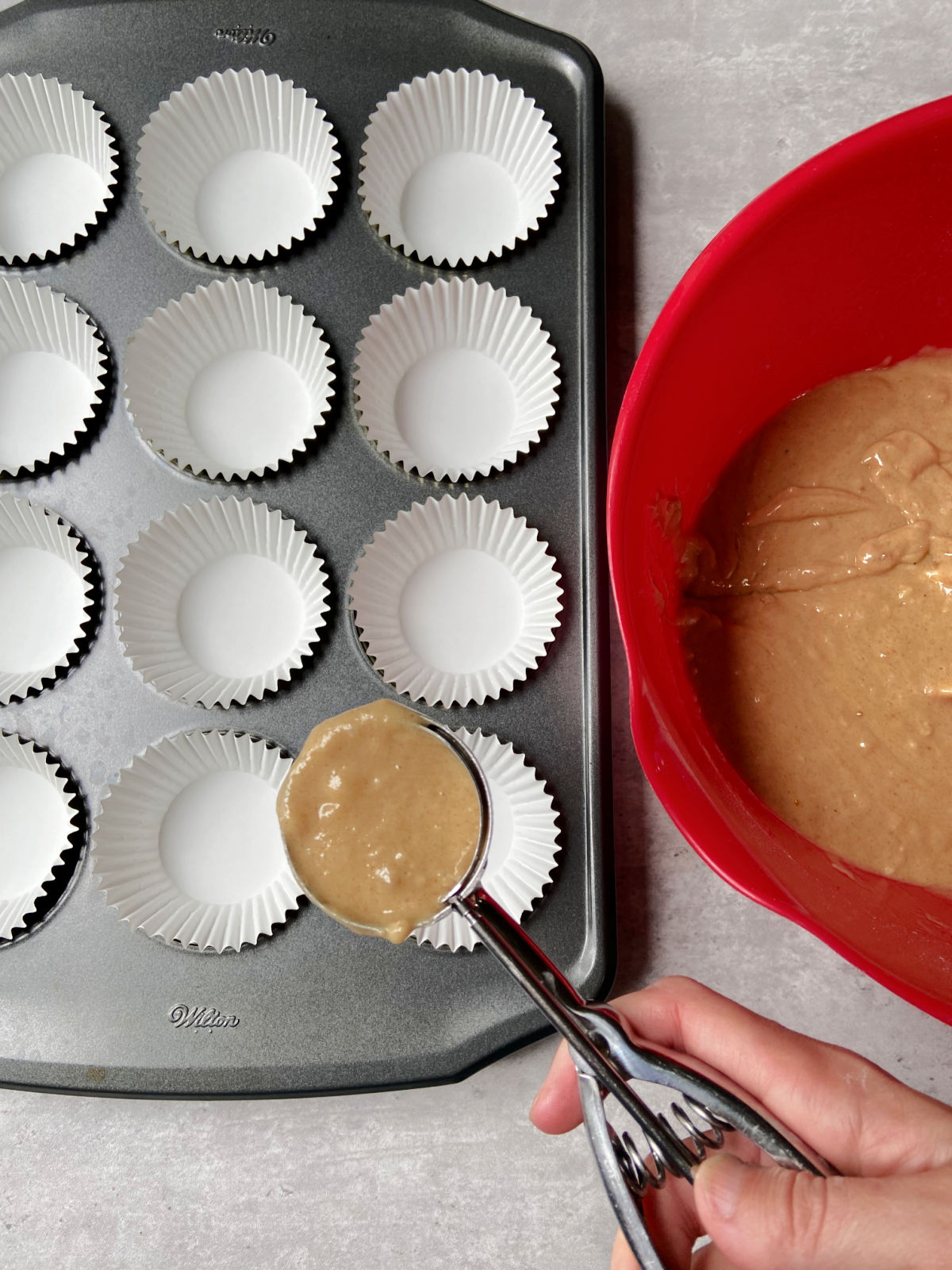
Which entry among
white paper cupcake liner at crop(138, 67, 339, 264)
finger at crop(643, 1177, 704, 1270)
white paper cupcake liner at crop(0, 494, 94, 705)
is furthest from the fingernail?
white paper cupcake liner at crop(138, 67, 339, 264)

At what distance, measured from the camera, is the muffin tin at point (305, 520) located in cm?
126

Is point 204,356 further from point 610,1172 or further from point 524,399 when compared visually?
point 610,1172

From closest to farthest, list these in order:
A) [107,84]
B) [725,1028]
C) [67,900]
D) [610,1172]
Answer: [610,1172] < [725,1028] < [67,900] < [107,84]

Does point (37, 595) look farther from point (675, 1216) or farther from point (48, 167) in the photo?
point (675, 1216)

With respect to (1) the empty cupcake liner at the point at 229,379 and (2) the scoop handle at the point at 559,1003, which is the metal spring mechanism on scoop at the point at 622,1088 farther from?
(1) the empty cupcake liner at the point at 229,379

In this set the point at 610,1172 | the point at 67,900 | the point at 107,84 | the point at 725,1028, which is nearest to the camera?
the point at 610,1172

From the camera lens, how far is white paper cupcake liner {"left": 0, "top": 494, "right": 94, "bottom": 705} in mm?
1318

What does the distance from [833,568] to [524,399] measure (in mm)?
521

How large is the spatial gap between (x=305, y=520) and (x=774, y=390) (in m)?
0.68

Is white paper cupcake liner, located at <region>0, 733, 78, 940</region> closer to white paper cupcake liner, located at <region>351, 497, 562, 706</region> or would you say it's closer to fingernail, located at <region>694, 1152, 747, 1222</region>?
white paper cupcake liner, located at <region>351, 497, 562, 706</region>

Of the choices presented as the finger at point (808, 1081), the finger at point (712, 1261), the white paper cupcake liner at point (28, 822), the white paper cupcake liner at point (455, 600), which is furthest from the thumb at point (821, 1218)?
the white paper cupcake liner at point (28, 822)

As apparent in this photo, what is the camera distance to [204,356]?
1387 millimetres

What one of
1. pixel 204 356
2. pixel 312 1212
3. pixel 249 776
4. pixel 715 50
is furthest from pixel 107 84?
pixel 312 1212

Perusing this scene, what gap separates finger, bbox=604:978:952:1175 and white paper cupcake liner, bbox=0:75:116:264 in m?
1.38
